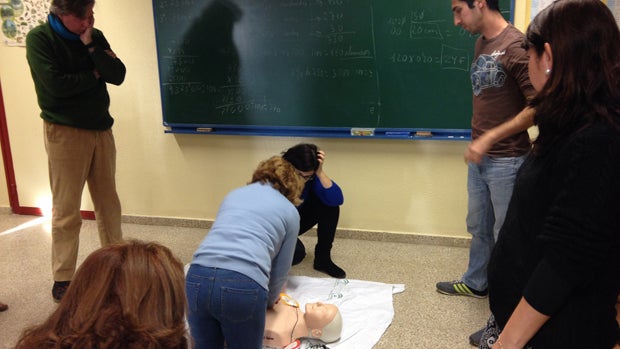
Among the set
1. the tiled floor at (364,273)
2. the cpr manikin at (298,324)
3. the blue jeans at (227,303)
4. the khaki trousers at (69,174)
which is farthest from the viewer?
the khaki trousers at (69,174)

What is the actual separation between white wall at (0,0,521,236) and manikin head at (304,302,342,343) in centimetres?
124

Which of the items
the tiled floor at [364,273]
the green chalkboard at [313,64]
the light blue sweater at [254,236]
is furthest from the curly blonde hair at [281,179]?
the green chalkboard at [313,64]

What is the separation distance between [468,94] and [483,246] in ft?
3.11

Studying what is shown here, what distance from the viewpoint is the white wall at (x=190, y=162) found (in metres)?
3.13

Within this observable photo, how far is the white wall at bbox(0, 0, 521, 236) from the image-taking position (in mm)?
3133

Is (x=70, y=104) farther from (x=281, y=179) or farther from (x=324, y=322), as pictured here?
(x=324, y=322)

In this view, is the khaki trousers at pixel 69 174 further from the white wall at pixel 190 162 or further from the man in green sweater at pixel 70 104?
the white wall at pixel 190 162

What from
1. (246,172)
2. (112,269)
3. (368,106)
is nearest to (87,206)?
(246,172)

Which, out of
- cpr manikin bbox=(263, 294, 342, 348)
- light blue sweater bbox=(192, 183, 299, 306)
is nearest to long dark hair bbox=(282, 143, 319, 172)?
light blue sweater bbox=(192, 183, 299, 306)

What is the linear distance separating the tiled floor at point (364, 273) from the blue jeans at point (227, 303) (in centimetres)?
79

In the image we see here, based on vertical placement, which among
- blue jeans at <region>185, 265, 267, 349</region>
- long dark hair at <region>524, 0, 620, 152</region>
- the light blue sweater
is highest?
long dark hair at <region>524, 0, 620, 152</region>

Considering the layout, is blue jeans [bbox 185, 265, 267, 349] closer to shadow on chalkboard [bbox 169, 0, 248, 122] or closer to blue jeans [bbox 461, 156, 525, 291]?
blue jeans [bbox 461, 156, 525, 291]

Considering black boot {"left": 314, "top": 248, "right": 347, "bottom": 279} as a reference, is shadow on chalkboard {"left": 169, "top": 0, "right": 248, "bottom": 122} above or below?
above

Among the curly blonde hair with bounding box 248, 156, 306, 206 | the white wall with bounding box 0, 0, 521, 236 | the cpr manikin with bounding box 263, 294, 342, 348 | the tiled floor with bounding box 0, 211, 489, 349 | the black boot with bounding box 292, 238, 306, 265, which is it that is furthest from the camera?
the white wall with bounding box 0, 0, 521, 236
